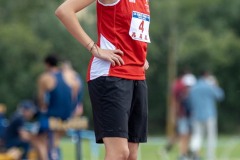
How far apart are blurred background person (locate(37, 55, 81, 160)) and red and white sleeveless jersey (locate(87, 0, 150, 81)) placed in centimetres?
640

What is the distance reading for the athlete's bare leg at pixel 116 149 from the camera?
19.1 feet

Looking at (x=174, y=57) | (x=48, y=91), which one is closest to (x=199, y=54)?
(x=174, y=57)

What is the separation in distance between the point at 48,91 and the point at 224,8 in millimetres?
34969

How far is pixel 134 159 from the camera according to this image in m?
6.17

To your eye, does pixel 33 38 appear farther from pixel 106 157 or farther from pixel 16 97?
pixel 106 157

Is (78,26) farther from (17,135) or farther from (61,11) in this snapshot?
(17,135)

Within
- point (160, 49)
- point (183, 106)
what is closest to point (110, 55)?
point (183, 106)

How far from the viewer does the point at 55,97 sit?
12562mm

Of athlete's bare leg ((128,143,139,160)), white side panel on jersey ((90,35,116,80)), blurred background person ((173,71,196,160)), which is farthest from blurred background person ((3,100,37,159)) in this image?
white side panel on jersey ((90,35,116,80))

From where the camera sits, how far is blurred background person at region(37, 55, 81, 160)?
12.4 meters

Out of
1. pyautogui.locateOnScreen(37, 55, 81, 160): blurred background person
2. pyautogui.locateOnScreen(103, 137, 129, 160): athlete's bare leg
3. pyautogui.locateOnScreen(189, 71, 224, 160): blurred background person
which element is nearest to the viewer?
pyautogui.locateOnScreen(103, 137, 129, 160): athlete's bare leg

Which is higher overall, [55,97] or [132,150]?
[132,150]

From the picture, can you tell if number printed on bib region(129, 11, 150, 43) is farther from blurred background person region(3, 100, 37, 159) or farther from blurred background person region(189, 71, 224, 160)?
blurred background person region(189, 71, 224, 160)

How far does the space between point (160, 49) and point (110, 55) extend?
3803 centimetres
